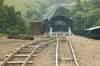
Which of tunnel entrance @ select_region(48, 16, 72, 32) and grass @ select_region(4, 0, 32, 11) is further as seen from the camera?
tunnel entrance @ select_region(48, 16, 72, 32)

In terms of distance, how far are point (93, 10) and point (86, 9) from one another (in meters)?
5.32

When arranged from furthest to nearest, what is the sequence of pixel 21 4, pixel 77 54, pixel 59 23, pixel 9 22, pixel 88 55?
pixel 21 4 → pixel 59 23 → pixel 9 22 → pixel 77 54 → pixel 88 55

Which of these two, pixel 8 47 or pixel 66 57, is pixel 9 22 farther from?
pixel 66 57

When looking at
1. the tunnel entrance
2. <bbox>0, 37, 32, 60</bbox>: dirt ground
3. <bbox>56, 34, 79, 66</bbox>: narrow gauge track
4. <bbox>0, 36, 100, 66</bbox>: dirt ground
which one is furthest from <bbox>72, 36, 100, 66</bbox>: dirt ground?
the tunnel entrance

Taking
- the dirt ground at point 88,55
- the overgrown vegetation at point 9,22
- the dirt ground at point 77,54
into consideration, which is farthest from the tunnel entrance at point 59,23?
the dirt ground at point 77,54

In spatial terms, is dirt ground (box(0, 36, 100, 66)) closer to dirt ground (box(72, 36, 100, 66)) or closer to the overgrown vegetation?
dirt ground (box(72, 36, 100, 66))

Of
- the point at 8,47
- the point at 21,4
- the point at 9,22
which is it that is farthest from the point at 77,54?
the point at 21,4

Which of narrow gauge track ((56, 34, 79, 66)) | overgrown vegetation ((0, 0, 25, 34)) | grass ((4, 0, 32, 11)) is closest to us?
narrow gauge track ((56, 34, 79, 66))

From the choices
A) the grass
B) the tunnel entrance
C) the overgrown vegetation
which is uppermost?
the grass

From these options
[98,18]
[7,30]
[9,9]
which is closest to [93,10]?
[98,18]

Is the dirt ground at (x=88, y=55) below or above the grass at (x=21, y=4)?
below

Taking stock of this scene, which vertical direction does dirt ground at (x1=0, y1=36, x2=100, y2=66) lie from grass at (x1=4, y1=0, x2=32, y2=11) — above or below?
below

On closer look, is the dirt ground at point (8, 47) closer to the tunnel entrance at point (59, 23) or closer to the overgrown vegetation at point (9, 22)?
the overgrown vegetation at point (9, 22)

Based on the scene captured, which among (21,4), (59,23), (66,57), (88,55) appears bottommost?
(59,23)
